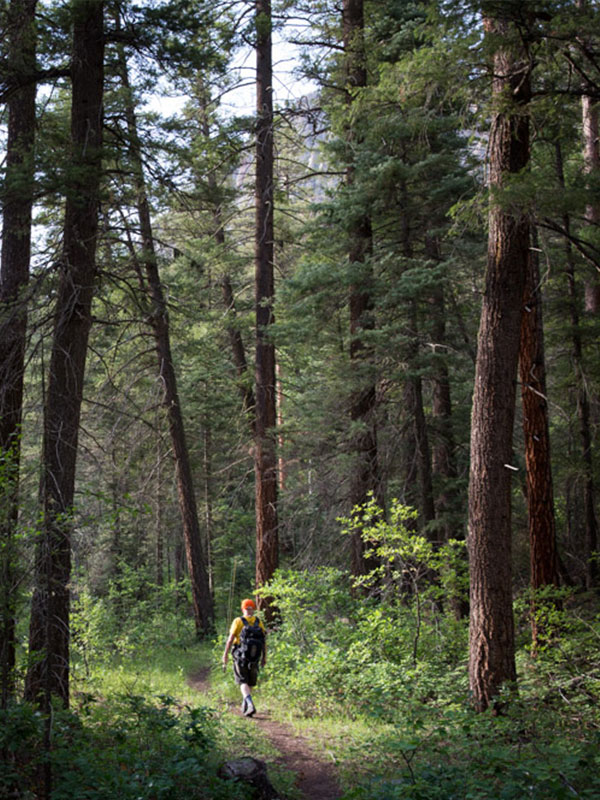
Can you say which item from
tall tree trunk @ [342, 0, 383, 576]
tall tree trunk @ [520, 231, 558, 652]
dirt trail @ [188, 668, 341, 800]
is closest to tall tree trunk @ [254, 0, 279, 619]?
tall tree trunk @ [342, 0, 383, 576]

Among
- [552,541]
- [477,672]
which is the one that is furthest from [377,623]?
[552,541]

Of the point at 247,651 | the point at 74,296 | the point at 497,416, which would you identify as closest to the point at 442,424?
the point at 497,416

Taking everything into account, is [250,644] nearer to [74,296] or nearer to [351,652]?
[351,652]

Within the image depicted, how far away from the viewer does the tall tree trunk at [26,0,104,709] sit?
7121mm

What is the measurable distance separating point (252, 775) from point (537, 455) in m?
6.21

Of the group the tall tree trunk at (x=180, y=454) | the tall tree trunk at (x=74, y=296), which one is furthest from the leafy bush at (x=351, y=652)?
the tall tree trunk at (x=180, y=454)

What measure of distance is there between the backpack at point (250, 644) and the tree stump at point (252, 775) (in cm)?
386

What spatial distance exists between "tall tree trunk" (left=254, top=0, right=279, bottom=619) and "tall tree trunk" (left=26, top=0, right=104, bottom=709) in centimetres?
560

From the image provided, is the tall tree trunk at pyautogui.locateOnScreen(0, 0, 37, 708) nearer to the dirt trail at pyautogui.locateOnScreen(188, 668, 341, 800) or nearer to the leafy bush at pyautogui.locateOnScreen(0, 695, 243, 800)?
the leafy bush at pyautogui.locateOnScreen(0, 695, 243, 800)

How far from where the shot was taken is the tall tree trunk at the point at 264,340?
13469 millimetres

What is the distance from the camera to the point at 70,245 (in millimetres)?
8008

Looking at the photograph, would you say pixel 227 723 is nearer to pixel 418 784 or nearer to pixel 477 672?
pixel 477 672

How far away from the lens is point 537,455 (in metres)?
9.83

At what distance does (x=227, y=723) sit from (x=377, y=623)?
247 cm
